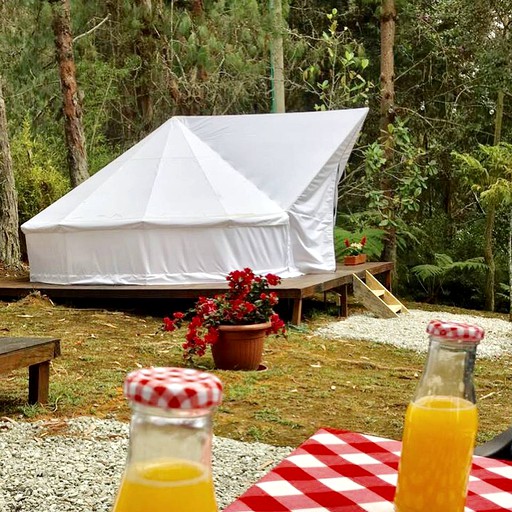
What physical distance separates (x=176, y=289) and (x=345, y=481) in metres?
8.36

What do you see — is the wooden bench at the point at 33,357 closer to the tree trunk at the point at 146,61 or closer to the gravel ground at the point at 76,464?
the gravel ground at the point at 76,464

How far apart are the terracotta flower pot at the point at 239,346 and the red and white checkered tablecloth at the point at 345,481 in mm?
4998

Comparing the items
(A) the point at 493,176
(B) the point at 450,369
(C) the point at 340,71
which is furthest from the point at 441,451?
(C) the point at 340,71

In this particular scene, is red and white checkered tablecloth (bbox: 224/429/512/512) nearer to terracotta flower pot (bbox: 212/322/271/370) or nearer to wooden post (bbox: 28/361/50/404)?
wooden post (bbox: 28/361/50/404)

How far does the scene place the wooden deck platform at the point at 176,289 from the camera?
9555 millimetres

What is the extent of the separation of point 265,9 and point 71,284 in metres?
8.13

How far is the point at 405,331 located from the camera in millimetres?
9773

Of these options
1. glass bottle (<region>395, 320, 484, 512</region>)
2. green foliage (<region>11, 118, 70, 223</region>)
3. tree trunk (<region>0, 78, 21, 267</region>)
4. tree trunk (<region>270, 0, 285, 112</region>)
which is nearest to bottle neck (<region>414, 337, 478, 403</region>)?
glass bottle (<region>395, 320, 484, 512</region>)

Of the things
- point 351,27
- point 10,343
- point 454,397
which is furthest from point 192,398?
point 351,27

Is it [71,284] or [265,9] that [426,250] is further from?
[71,284]

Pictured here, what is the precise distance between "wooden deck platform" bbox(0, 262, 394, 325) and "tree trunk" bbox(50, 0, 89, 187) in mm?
2659

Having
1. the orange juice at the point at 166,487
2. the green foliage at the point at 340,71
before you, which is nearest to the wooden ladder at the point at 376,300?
the green foliage at the point at 340,71

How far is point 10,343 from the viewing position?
16.4 feet

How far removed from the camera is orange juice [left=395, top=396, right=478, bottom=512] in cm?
120
